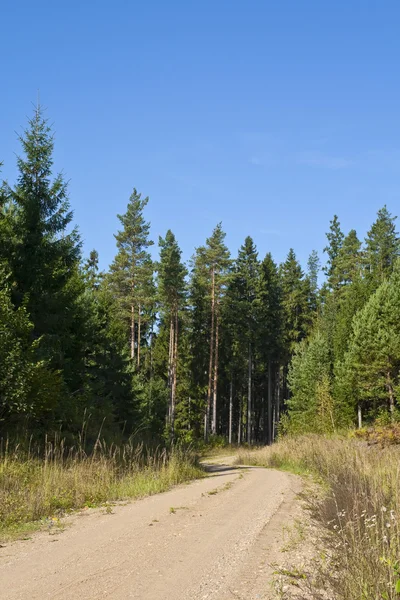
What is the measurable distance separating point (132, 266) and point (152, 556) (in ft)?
141

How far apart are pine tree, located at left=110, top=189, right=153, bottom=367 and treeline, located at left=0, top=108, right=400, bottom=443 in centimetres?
14

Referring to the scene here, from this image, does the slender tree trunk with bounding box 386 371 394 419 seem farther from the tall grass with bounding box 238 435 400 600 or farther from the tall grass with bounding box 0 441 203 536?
the tall grass with bounding box 0 441 203 536

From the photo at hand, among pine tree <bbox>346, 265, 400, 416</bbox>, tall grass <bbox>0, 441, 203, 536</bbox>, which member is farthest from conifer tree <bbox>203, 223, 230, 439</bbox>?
tall grass <bbox>0, 441, 203, 536</bbox>

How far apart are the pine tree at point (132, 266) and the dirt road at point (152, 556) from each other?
124 ft

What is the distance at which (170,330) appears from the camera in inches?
1845

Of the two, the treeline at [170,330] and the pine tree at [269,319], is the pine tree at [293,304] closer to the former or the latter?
the treeline at [170,330]

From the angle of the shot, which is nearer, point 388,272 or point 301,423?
point 301,423

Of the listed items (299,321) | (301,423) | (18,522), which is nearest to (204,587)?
(18,522)

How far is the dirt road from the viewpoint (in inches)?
177

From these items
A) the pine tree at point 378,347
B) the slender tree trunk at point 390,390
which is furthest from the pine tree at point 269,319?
the slender tree trunk at point 390,390

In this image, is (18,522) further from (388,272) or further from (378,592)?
(388,272)

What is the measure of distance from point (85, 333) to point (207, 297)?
27124mm

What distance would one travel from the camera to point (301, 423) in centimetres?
4034

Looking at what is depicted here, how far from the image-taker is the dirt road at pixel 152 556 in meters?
4.50
